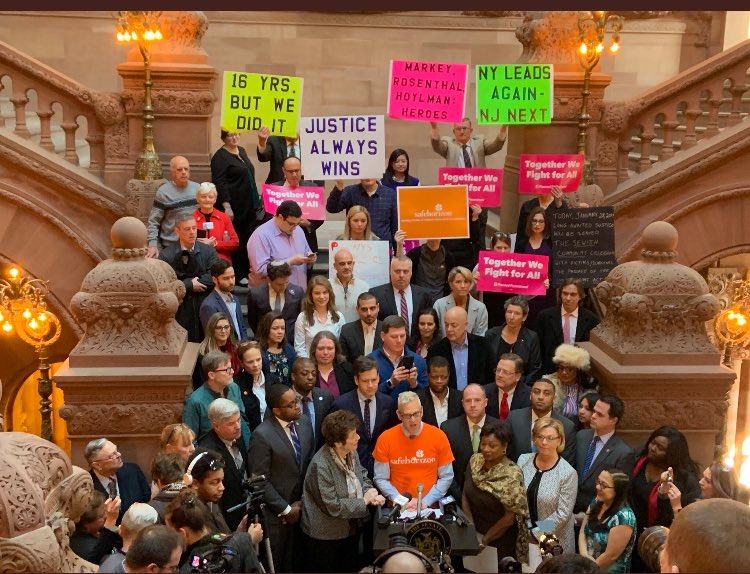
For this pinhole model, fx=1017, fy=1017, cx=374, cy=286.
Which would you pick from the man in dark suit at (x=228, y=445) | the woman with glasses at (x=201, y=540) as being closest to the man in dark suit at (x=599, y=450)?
the man in dark suit at (x=228, y=445)

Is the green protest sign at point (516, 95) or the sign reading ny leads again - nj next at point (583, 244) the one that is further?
the green protest sign at point (516, 95)

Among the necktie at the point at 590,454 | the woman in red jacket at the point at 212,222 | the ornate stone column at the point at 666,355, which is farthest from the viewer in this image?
the woman in red jacket at the point at 212,222

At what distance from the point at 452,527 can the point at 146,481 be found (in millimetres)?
2109

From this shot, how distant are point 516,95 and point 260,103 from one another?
2726mm

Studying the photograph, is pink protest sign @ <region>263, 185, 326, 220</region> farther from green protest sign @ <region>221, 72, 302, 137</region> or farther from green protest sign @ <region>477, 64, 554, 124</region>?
green protest sign @ <region>477, 64, 554, 124</region>

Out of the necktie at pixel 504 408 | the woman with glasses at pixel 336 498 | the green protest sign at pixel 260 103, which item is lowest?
the woman with glasses at pixel 336 498

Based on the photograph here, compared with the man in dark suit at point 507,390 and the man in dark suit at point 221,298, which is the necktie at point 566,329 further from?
the man in dark suit at point 221,298

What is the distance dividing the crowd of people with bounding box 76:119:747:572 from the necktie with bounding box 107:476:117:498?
1cm

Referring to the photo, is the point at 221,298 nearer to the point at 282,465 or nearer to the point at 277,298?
the point at 277,298

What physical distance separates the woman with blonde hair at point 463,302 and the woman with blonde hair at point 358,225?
1.01 meters

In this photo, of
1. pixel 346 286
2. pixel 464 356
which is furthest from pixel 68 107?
pixel 464 356

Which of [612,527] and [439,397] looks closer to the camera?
[612,527]

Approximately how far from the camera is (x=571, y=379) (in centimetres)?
778

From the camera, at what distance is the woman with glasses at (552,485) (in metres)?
6.52
